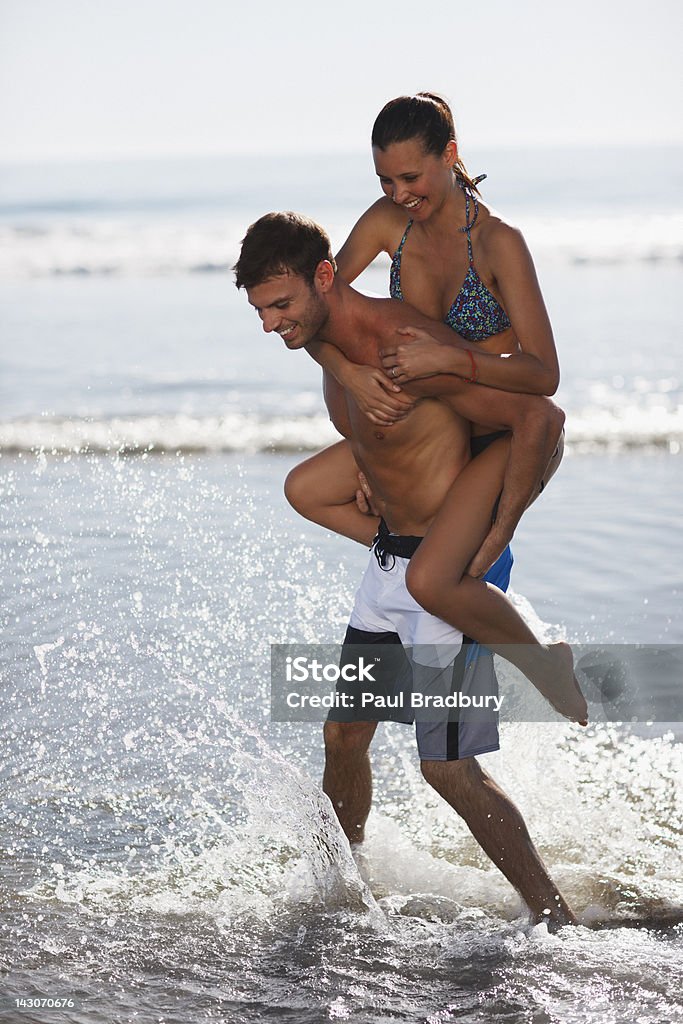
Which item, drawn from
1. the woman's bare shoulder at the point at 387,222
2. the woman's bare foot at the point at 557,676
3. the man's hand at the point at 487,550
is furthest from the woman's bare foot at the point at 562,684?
the woman's bare shoulder at the point at 387,222

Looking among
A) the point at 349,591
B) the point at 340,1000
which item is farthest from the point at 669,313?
the point at 340,1000

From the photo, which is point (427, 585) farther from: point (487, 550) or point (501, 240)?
point (501, 240)

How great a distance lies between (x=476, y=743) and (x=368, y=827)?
2.83ft

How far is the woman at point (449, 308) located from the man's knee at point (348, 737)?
0.52 meters

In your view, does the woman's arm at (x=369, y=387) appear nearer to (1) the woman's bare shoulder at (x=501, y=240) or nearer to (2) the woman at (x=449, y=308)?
(2) the woman at (x=449, y=308)

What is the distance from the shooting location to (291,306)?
3.48m

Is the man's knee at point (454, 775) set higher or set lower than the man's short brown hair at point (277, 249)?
lower

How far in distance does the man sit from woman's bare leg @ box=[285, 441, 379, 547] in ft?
0.61

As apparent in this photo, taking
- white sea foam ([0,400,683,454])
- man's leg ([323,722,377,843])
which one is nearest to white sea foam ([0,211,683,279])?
white sea foam ([0,400,683,454])

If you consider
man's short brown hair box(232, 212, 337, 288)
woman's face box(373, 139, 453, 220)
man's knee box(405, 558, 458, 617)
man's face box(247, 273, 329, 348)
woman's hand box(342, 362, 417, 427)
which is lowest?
man's knee box(405, 558, 458, 617)

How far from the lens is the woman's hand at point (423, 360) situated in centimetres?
349

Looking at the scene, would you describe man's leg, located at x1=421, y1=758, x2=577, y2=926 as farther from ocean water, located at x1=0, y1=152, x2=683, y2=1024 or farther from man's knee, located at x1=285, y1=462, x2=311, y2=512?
man's knee, located at x1=285, y1=462, x2=311, y2=512

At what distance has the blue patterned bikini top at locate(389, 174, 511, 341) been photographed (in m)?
3.61

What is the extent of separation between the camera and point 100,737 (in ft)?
16.0
